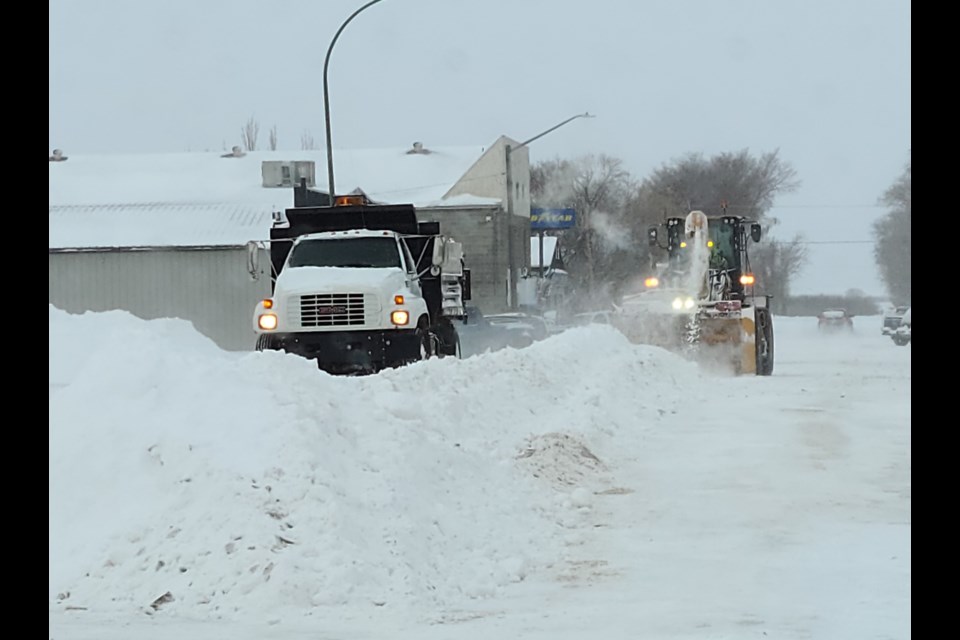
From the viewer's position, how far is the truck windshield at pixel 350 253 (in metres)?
21.1

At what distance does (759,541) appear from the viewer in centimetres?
990

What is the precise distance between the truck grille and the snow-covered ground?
5623 millimetres

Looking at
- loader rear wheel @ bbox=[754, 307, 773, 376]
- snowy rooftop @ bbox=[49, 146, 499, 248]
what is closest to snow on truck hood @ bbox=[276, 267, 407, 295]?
loader rear wheel @ bbox=[754, 307, 773, 376]

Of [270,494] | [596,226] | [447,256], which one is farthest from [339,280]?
[596,226]

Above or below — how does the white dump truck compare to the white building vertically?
below

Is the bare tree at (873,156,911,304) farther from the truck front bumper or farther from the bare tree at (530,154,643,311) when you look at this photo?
the truck front bumper

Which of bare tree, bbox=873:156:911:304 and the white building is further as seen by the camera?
bare tree, bbox=873:156:911:304

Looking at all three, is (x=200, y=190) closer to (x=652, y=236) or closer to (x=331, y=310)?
(x=652, y=236)

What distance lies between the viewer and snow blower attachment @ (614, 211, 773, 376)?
2736cm

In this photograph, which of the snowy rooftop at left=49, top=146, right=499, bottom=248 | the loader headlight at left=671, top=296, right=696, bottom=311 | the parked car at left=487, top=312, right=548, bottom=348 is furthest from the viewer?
the snowy rooftop at left=49, top=146, right=499, bottom=248

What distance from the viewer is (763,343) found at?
28125mm

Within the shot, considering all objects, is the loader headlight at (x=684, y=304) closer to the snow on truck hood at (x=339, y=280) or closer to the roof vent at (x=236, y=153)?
the snow on truck hood at (x=339, y=280)

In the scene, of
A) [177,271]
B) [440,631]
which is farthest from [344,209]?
[177,271]
